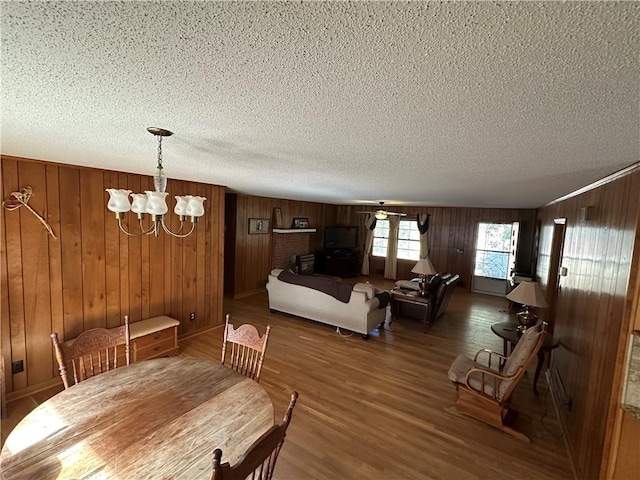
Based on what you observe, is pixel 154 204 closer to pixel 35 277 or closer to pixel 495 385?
pixel 35 277

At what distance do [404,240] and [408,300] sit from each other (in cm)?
425

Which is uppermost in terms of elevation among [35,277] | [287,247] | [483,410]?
[35,277]

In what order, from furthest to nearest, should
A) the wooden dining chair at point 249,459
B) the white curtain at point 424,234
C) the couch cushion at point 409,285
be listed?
the white curtain at point 424,234
the couch cushion at point 409,285
the wooden dining chair at point 249,459

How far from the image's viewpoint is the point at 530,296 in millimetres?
3303

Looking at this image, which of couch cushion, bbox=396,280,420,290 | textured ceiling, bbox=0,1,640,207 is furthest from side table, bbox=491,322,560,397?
textured ceiling, bbox=0,1,640,207

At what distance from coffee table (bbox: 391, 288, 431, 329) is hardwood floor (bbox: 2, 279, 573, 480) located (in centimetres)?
35

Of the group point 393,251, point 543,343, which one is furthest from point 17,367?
point 393,251

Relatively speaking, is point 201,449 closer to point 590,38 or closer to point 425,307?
point 590,38

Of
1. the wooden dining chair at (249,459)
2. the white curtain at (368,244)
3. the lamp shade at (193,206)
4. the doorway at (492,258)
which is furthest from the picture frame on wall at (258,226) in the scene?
the wooden dining chair at (249,459)

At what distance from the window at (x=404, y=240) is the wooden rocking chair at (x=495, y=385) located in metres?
6.11

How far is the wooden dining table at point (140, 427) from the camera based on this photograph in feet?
4.12

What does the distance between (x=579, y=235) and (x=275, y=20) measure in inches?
143

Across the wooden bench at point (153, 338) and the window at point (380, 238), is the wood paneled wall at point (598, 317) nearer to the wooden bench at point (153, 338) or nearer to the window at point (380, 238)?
the wooden bench at point (153, 338)

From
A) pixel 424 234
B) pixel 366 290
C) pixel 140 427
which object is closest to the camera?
pixel 140 427
